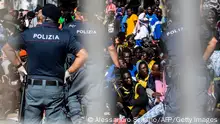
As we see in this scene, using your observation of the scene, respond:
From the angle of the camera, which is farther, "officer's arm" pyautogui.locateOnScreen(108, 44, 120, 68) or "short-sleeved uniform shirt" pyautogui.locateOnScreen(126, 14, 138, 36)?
"short-sleeved uniform shirt" pyautogui.locateOnScreen(126, 14, 138, 36)

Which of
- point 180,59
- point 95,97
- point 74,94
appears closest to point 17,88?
point 74,94

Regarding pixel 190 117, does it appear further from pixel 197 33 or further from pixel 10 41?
pixel 10 41

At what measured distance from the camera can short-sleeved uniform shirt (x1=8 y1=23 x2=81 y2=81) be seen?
18.5 feet

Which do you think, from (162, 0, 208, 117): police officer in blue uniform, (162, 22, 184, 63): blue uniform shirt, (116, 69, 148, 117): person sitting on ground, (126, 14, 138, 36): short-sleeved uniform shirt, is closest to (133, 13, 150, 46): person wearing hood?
(126, 14, 138, 36): short-sleeved uniform shirt

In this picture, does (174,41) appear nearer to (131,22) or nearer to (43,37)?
(43,37)

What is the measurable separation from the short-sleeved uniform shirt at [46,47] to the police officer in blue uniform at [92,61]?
0.18 meters

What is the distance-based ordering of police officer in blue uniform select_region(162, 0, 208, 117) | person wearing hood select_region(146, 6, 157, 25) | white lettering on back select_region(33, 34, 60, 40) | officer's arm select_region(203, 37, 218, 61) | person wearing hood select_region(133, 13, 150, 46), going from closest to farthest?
1. white lettering on back select_region(33, 34, 60, 40)
2. police officer in blue uniform select_region(162, 0, 208, 117)
3. officer's arm select_region(203, 37, 218, 61)
4. person wearing hood select_region(133, 13, 150, 46)
5. person wearing hood select_region(146, 6, 157, 25)

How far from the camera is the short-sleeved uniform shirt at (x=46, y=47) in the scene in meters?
5.65

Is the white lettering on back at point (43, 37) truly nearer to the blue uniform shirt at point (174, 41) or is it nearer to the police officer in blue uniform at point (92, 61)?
the police officer in blue uniform at point (92, 61)

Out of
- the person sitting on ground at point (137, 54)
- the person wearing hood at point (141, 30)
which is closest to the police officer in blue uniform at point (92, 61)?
the person sitting on ground at point (137, 54)

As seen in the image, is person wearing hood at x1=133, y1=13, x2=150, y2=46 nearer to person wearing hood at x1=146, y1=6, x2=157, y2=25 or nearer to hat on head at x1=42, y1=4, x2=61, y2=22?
person wearing hood at x1=146, y1=6, x2=157, y2=25

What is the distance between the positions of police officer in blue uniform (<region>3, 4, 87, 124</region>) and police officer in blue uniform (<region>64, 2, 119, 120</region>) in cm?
14

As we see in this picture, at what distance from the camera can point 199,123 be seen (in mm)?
6039

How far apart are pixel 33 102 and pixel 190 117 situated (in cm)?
148
